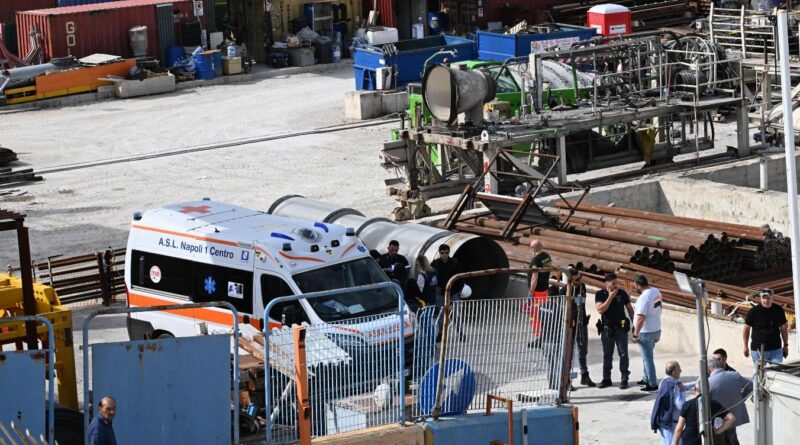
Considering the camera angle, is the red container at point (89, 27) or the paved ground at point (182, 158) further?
the red container at point (89, 27)

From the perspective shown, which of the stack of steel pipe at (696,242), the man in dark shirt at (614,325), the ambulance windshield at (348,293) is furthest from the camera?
the stack of steel pipe at (696,242)

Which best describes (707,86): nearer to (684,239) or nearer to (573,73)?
(573,73)

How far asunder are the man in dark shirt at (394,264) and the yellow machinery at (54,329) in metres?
A: 4.71

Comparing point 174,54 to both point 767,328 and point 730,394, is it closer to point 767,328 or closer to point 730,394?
point 767,328

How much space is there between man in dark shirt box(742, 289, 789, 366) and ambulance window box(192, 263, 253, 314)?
5.51m

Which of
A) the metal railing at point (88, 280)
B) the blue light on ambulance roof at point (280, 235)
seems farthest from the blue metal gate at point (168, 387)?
the metal railing at point (88, 280)

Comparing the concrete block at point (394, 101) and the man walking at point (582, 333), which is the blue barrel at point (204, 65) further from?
the man walking at point (582, 333)

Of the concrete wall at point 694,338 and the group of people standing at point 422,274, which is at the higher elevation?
the group of people standing at point 422,274

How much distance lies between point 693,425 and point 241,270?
5844 mm

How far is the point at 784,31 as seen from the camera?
15008 millimetres

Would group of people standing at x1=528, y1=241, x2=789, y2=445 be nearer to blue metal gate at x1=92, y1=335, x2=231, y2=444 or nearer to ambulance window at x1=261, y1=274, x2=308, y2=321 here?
ambulance window at x1=261, y1=274, x2=308, y2=321

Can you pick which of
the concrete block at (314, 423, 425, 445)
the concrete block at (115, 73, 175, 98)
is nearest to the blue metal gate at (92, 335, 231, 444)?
the concrete block at (314, 423, 425, 445)

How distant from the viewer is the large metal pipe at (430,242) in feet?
63.1

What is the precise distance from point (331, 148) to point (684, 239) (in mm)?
13667
